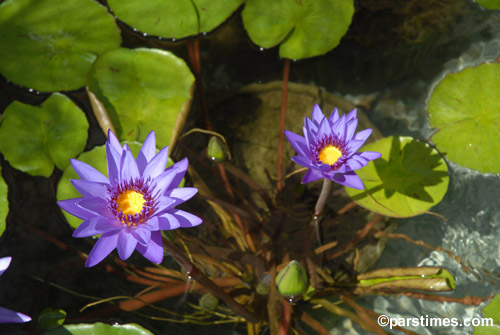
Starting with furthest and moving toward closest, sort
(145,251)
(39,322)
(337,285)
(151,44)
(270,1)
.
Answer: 1. (151,44)
2. (270,1)
3. (337,285)
4. (39,322)
5. (145,251)

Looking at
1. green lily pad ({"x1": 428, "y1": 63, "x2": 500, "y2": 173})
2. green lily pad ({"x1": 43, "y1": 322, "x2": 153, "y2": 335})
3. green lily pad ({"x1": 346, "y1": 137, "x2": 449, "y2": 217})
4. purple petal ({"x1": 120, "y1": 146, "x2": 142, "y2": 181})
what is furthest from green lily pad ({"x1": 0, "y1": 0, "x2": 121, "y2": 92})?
green lily pad ({"x1": 428, "y1": 63, "x2": 500, "y2": 173})

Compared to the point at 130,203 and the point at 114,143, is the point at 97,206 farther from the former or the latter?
the point at 114,143

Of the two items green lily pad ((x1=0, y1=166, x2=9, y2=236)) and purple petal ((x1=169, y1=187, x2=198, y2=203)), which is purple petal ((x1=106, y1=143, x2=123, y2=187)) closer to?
purple petal ((x1=169, y1=187, x2=198, y2=203))

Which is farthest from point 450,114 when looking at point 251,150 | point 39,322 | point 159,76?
point 39,322

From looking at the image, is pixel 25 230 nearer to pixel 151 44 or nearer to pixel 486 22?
pixel 151 44

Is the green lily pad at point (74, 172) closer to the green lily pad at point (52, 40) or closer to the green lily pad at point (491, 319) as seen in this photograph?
the green lily pad at point (52, 40)

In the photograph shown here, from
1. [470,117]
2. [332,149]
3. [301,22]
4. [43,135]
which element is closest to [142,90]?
[43,135]
